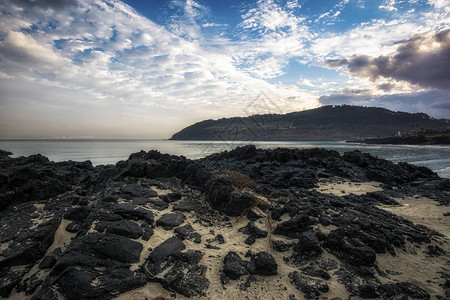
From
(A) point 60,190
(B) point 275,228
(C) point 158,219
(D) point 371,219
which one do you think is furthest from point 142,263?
(D) point 371,219

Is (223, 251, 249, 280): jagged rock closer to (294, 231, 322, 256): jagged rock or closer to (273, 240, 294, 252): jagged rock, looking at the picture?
(273, 240, 294, 252): jagged rock

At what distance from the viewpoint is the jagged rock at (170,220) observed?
5309mm

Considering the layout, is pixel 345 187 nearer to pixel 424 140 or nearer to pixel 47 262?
pixel 47 262

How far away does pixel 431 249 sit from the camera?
510cm

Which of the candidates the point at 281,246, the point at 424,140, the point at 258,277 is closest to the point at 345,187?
the point at 281,246

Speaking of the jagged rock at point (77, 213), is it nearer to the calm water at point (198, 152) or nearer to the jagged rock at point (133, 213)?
the jagged rock at point (133, 213)

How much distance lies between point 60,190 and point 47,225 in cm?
250

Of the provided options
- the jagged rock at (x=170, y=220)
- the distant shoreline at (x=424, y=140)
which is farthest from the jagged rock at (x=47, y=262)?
the distant shoreline at (x=424, y=140)

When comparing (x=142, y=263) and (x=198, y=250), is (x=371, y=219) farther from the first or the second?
(x=142, y=263)

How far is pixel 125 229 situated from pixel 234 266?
247 centimetres

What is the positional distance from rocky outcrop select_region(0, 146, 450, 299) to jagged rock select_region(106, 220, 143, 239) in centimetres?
2

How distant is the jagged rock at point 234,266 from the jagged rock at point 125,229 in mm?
2016

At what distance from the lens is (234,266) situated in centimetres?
409

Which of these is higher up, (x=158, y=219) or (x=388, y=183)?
(x=158, y=219)
